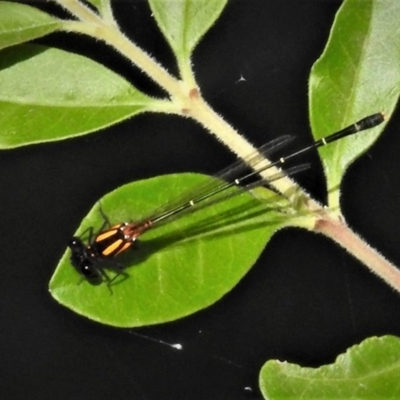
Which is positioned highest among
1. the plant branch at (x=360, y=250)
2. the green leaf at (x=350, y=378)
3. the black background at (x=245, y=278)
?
the black background at (x=245, y=278)

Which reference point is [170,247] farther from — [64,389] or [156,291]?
[64,389]

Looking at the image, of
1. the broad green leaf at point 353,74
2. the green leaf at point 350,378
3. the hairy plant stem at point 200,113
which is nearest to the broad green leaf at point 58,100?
the hairy plant stem at point 200,113

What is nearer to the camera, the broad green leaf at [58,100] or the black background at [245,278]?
the broad green leaf at [58,100]

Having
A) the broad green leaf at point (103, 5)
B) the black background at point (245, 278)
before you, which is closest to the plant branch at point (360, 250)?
the black background at point (245, 278)

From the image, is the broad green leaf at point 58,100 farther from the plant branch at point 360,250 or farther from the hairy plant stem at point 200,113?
the plant branch at point 360,250

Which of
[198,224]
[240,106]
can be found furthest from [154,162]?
[198,224]

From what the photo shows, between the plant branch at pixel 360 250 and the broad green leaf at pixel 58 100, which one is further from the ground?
the broad green leaf at pixel 58 100
